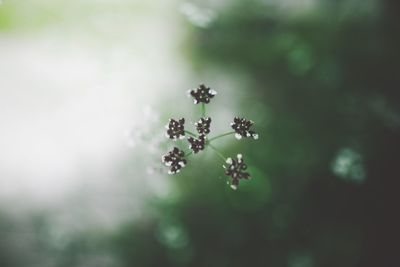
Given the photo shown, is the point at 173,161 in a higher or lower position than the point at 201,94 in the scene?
lower

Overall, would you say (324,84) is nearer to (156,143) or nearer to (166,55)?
(166,55)

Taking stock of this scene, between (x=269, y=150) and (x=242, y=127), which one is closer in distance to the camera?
(x=242, y=127)

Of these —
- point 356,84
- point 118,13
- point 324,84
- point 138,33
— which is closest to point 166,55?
point 138,33

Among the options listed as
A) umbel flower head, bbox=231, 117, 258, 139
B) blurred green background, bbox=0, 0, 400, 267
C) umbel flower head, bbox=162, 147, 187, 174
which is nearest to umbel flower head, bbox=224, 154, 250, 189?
umbel flower head, bbox=231, 117, 258, 139

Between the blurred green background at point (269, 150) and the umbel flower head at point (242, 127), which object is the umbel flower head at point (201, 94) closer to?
the umbel flower head at point (242, 127)

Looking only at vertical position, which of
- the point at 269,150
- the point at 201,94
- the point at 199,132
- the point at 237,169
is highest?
the point at 269,150

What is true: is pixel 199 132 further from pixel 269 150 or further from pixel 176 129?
pixel 269 150

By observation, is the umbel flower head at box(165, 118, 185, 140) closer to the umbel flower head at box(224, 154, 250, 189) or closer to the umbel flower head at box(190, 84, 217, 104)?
the umbel flower head at box(190, 84, 217, 104)

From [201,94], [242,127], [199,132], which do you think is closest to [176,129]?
[199,132]

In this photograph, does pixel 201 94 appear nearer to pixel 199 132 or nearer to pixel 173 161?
pixel 199 132

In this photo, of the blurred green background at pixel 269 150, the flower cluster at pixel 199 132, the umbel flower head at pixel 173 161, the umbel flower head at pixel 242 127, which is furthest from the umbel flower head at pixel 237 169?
the blurred green background at pixel 269 150
